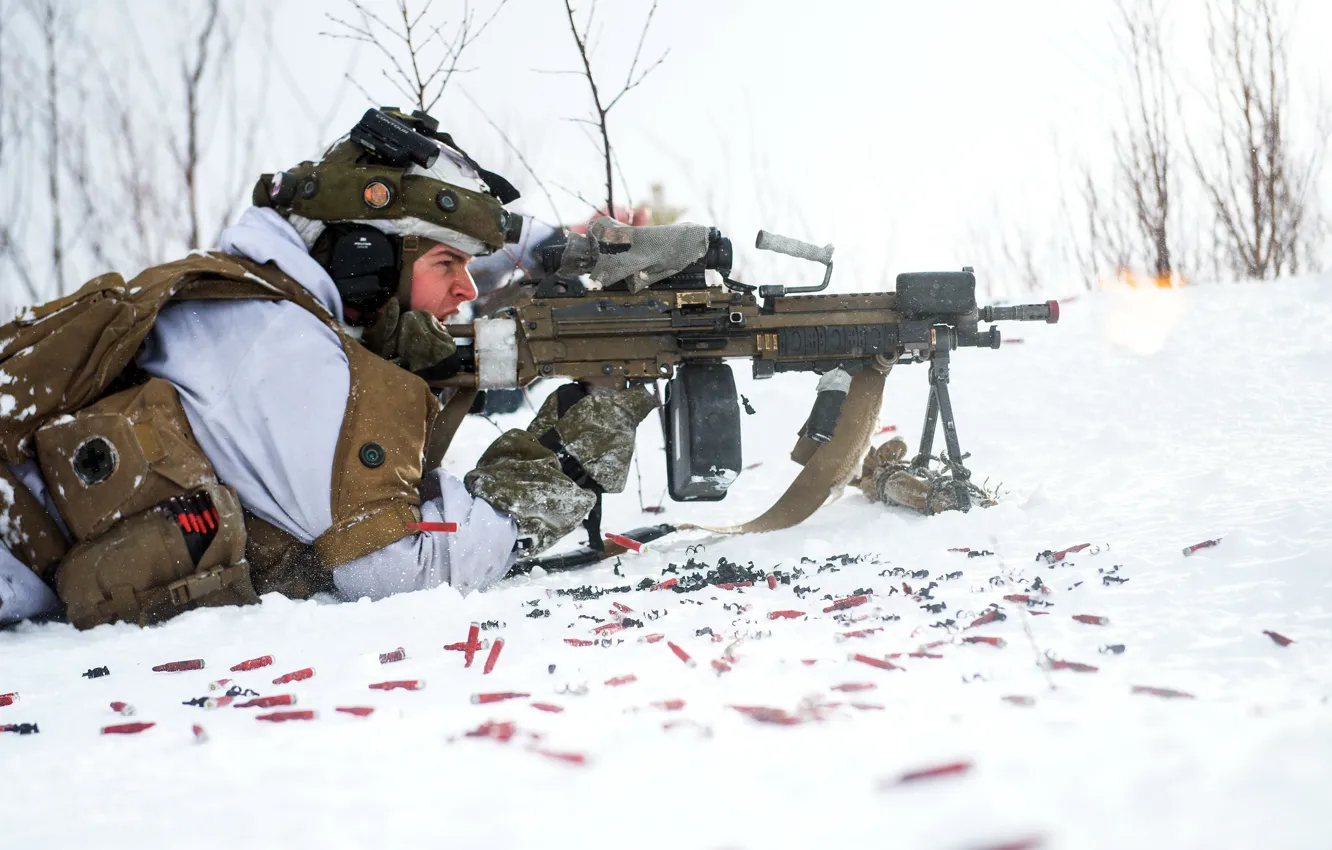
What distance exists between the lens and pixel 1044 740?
1.58 m

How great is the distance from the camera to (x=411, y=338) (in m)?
3.40

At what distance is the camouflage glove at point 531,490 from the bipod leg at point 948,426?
141 cm

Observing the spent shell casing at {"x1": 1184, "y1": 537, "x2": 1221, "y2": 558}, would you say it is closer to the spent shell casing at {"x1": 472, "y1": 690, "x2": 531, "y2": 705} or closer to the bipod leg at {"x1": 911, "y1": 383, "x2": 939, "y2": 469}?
the bipod leg at {"x1": 911, "y1": 383, "x2": 939, "y2": 469}

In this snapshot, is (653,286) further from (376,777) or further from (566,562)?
(376,777)

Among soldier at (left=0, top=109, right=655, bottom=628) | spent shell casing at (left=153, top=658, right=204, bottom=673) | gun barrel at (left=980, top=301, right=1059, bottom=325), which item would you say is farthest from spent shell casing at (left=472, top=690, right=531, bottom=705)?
gun barrel at (left=980, top=301, right=1059, bottom=325)

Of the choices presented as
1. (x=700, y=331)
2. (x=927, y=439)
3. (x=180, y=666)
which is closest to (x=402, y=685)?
(x=180, y=666)

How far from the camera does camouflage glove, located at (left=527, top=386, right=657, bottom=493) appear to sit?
138 inches

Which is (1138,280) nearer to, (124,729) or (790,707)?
(790,707)

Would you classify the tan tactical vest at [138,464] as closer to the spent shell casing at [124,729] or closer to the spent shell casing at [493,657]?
the spent shell casing at [493,657]

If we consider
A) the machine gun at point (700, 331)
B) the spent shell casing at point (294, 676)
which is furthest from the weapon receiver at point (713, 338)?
the spent shell casing at point (294, 676)

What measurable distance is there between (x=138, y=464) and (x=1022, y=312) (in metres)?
3.12

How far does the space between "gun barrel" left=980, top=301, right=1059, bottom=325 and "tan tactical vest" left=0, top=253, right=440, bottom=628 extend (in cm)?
228

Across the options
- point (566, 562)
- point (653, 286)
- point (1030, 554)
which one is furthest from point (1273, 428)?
point (566, 562)

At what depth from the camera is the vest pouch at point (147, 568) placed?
2805 millimetres
